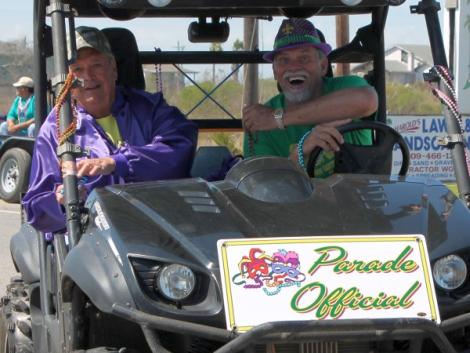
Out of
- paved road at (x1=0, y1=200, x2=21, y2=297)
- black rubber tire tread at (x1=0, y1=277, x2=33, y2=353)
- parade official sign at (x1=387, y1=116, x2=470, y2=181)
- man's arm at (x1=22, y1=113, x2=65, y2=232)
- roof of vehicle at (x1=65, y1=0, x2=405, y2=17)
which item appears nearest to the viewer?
roof of vehicle at (x1=65, y1=0, x2=405, y2=17)

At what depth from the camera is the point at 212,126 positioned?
16.4ft

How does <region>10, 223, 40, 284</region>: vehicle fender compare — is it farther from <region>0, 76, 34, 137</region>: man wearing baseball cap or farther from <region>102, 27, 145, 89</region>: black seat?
<region>0, 76, 34, 137</region>: man wearing baseball cap

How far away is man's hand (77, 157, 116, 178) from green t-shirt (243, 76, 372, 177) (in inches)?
36.5

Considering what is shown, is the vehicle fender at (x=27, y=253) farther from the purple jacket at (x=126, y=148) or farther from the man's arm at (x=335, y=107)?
the man's arm at (x=335, y=107)

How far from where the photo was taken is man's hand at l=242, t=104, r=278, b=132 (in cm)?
417

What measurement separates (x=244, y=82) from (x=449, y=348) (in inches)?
109

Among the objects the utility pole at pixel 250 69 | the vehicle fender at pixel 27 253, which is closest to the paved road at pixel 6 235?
the vehicle fender at pixel 27 253

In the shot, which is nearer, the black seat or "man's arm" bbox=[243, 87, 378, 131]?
"man's arm" bbox=[243, 87, 378, 131]

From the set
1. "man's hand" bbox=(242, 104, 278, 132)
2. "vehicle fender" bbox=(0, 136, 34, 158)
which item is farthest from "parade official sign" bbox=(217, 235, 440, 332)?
"vehicle fender" bbox=(0, 136, 34, 158)

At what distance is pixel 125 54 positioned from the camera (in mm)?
4504

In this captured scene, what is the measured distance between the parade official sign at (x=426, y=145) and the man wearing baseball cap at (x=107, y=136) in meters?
9.39

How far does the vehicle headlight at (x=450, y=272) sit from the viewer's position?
281 cm

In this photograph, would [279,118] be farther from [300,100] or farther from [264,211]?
[264,211]

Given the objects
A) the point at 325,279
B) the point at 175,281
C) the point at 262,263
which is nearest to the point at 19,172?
the point at 175,281
